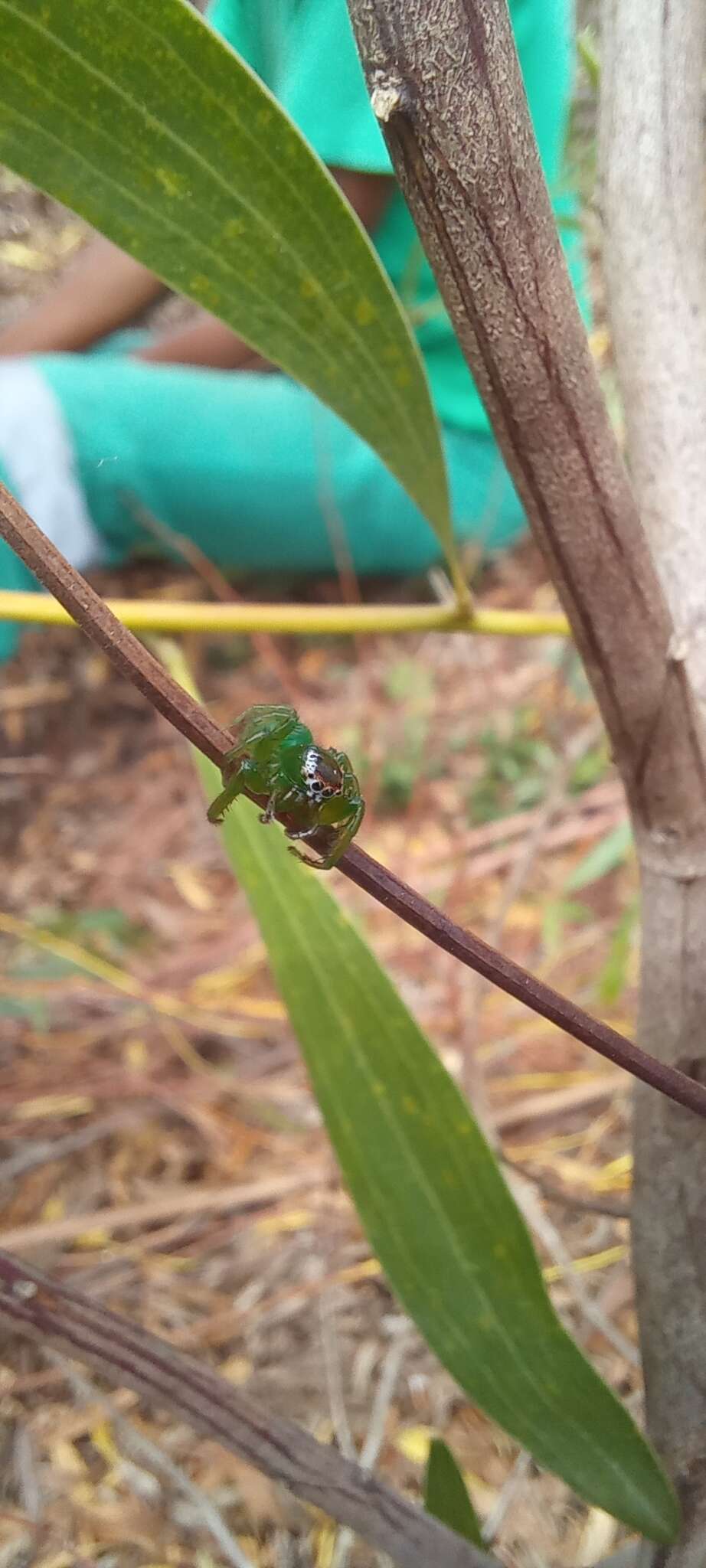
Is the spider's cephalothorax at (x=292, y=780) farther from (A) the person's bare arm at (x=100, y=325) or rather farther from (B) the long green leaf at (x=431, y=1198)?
(A) the person's bare arm at (x=100, y=325)

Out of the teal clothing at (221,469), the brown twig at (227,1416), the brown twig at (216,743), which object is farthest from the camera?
the teal clothing at (221,469)

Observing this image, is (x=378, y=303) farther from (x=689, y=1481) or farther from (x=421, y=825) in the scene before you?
(x=421, y=825)

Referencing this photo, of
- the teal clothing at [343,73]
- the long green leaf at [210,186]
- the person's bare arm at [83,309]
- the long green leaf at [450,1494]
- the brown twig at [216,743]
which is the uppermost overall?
the person's bare arm at [83,309]

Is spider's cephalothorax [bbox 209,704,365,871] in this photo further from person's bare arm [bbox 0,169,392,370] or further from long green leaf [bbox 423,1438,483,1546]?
person's bare arm [bbox 0,169,392,370]

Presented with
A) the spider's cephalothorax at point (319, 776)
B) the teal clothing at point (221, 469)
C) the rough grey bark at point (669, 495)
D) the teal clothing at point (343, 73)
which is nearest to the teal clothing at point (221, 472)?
the teal clothing at point (221, 469)

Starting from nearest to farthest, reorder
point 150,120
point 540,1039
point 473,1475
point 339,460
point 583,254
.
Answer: point 150,120, point 473,1475, point 583,254, point 540,1039, point 339,460

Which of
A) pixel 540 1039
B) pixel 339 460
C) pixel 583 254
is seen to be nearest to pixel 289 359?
pixel 583 254

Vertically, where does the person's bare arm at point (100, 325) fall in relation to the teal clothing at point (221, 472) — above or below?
above
